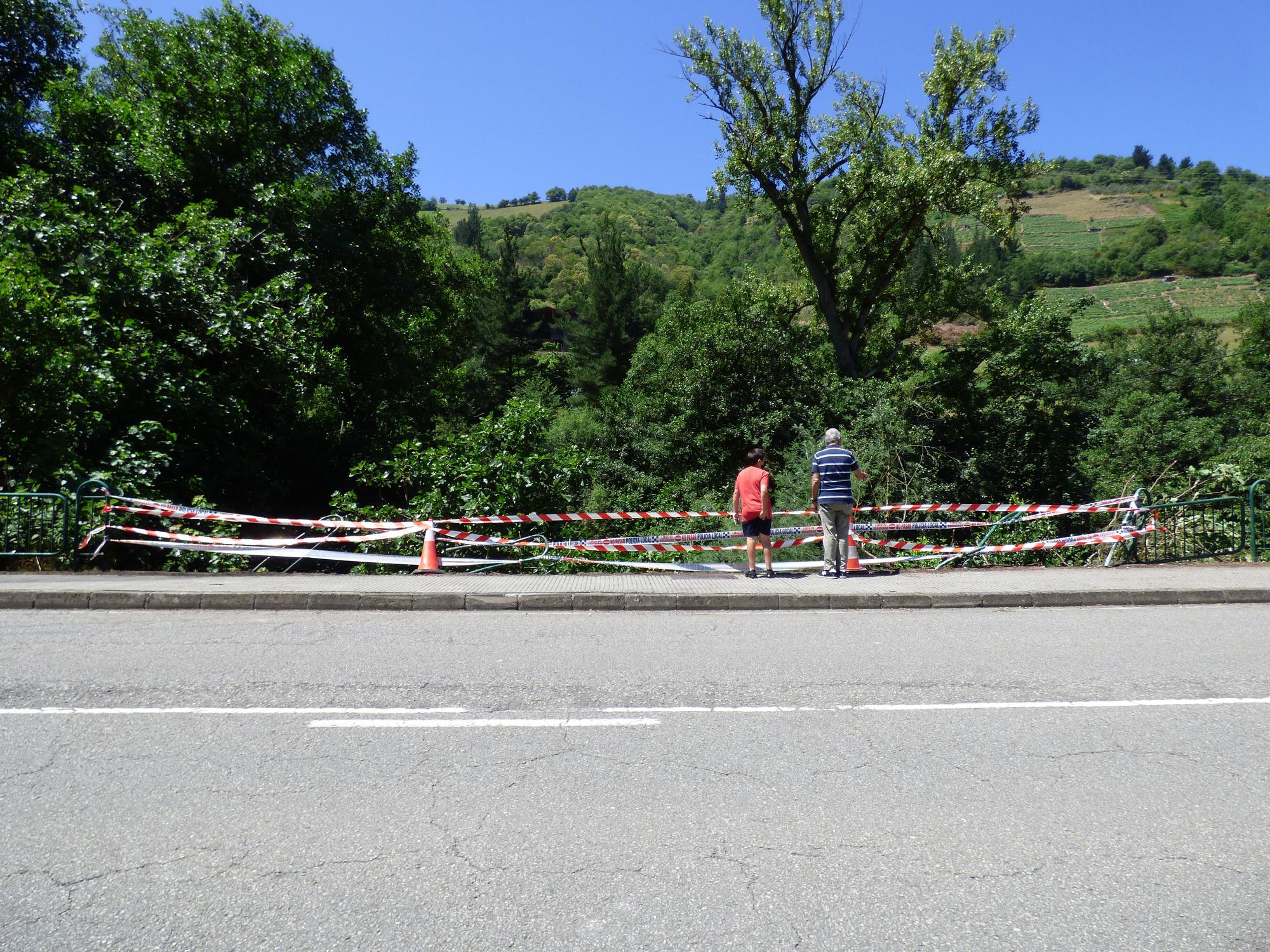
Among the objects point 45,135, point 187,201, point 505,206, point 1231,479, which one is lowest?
point 1231,479

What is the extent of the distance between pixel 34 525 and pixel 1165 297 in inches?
3827

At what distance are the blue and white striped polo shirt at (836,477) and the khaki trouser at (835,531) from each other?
0.09 meters

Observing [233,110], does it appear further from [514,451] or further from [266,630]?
[266,630]

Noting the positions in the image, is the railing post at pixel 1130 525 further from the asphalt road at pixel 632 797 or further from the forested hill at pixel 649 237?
the forested hill at pixel 649 237

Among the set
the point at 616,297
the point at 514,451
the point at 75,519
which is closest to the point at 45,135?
the point at 75,519

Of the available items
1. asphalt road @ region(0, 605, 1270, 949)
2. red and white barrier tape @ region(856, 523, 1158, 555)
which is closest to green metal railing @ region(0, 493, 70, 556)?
asphalt road @ region(0, 605, 1270, 949)

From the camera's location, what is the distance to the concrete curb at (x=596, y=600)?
9430mm

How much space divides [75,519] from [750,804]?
36.7 feet

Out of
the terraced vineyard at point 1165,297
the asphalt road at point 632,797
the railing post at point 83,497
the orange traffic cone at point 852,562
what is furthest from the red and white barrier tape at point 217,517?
the terraced vineyard at point 1165,297

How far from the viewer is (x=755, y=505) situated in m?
11.0

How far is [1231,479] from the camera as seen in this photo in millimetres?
14977

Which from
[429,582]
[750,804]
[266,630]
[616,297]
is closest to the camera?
[750,804]

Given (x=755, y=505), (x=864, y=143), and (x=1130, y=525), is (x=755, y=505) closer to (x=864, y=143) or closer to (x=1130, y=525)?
(x=1130, y=525)

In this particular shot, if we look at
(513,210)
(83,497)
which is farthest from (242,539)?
(513,210)
